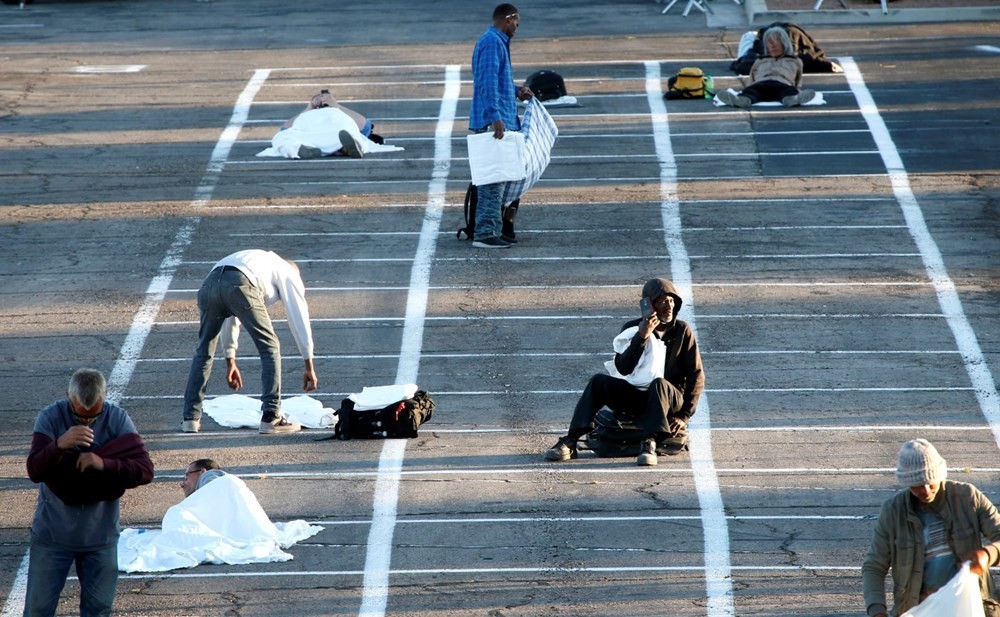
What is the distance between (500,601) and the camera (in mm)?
8125

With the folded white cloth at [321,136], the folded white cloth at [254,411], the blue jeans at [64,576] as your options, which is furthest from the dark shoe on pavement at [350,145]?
the blue jeans at [64,576]

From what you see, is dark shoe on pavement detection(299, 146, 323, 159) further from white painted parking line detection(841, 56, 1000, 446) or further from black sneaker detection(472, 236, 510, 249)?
white painted parking line detection(841, 56, 1000, 446)

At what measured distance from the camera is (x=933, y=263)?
1384cm

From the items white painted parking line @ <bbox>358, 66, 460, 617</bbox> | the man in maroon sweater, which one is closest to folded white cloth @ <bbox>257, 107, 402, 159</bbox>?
white painted parking line @ <bbox>358, 66, 460, 617</bbox>

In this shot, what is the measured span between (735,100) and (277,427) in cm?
935

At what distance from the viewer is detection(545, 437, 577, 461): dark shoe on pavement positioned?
9.95 m

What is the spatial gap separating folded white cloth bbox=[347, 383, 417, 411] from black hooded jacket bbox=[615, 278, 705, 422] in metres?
1.58

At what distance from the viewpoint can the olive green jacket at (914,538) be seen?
6.43 meters

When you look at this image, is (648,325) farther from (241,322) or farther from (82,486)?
(82,486)

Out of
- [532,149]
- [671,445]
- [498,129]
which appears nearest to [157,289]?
[498,129]

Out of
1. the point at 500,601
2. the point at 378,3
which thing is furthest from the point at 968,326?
the point at 378,3

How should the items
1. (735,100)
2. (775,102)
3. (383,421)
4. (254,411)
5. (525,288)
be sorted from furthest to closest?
(775,102)
(735,100)
(525,288)
(254,411)
(383,421)

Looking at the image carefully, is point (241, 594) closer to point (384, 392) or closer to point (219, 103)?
point (384, 392)

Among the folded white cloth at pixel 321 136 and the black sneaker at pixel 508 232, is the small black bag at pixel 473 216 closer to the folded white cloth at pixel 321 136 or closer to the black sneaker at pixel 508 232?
the black sneaker at pixel 508 232
